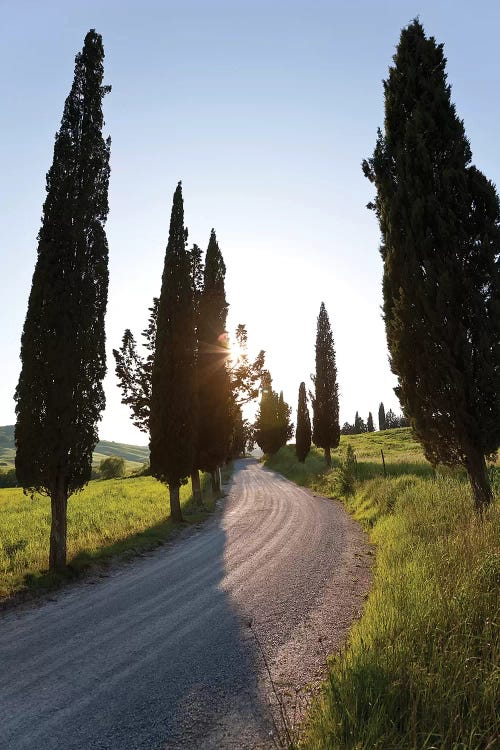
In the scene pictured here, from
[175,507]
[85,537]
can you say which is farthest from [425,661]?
[175,507]

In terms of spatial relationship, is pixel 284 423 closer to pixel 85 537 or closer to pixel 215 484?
pixel 215 484

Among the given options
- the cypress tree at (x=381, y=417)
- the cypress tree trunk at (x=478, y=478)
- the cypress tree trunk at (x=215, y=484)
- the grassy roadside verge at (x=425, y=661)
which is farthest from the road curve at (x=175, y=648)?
the cypress tree at (x=381, y=417)

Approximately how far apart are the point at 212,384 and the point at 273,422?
42533mm

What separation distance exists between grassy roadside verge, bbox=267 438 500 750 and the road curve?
896mm

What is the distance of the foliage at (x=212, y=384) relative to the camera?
2348cm

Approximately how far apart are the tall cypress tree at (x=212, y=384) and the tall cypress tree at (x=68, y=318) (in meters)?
11.9

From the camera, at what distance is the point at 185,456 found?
59.2 ft

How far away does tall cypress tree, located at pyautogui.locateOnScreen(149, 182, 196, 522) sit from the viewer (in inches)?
702

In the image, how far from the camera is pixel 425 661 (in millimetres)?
3770

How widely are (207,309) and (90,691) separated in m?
22.1

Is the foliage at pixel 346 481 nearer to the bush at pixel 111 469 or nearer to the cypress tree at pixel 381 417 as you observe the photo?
the bush at pixel 111 469

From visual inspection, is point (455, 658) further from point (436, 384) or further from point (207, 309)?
point (207, 309)

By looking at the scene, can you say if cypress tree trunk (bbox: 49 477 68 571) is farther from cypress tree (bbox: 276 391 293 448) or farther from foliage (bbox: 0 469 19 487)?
foliage (bbox: 0 469 19 487)

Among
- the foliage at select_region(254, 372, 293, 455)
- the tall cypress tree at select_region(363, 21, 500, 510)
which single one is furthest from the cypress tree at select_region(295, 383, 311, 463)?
the tall cypress tree at select_region(363, 21, 500, 510)
